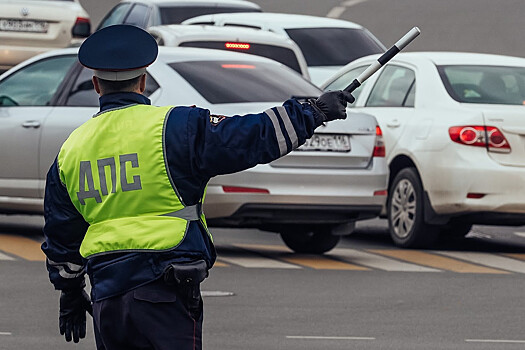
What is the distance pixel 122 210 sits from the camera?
169 inches

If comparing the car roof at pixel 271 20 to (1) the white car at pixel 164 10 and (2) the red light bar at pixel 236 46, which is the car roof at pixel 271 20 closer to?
(1) the white car at pixel 164 10

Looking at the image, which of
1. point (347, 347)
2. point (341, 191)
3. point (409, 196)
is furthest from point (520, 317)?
point (409, 196)

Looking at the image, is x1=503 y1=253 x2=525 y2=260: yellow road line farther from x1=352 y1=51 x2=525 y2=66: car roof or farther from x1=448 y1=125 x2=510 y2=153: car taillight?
x1=352 y1=51 x2=525 y2=66: car roof

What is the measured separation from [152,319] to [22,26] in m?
15.5

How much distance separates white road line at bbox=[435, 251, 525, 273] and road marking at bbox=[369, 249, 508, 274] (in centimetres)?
15

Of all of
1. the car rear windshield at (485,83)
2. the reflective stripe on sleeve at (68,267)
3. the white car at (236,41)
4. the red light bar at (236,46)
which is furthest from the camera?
the red light bar at (236,46)

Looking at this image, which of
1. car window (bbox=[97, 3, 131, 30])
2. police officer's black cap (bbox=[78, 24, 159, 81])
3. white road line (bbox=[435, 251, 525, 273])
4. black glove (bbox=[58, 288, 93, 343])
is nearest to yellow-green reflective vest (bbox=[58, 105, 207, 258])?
police officer's black cap (bbox=[78, 24, 159, 81])

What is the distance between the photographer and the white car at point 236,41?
14.4 m

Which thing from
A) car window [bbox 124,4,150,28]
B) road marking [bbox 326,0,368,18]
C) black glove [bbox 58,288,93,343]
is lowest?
road marking [bbox 326,0,368,18]

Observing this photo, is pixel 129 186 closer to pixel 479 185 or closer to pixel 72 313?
pixel 72 313

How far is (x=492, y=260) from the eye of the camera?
1152 centimetres

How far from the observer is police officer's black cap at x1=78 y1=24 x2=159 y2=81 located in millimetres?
4348

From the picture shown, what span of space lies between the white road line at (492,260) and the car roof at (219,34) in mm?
3700

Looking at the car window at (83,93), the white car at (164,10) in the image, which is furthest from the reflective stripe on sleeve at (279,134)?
→ the white car at (164,10)
